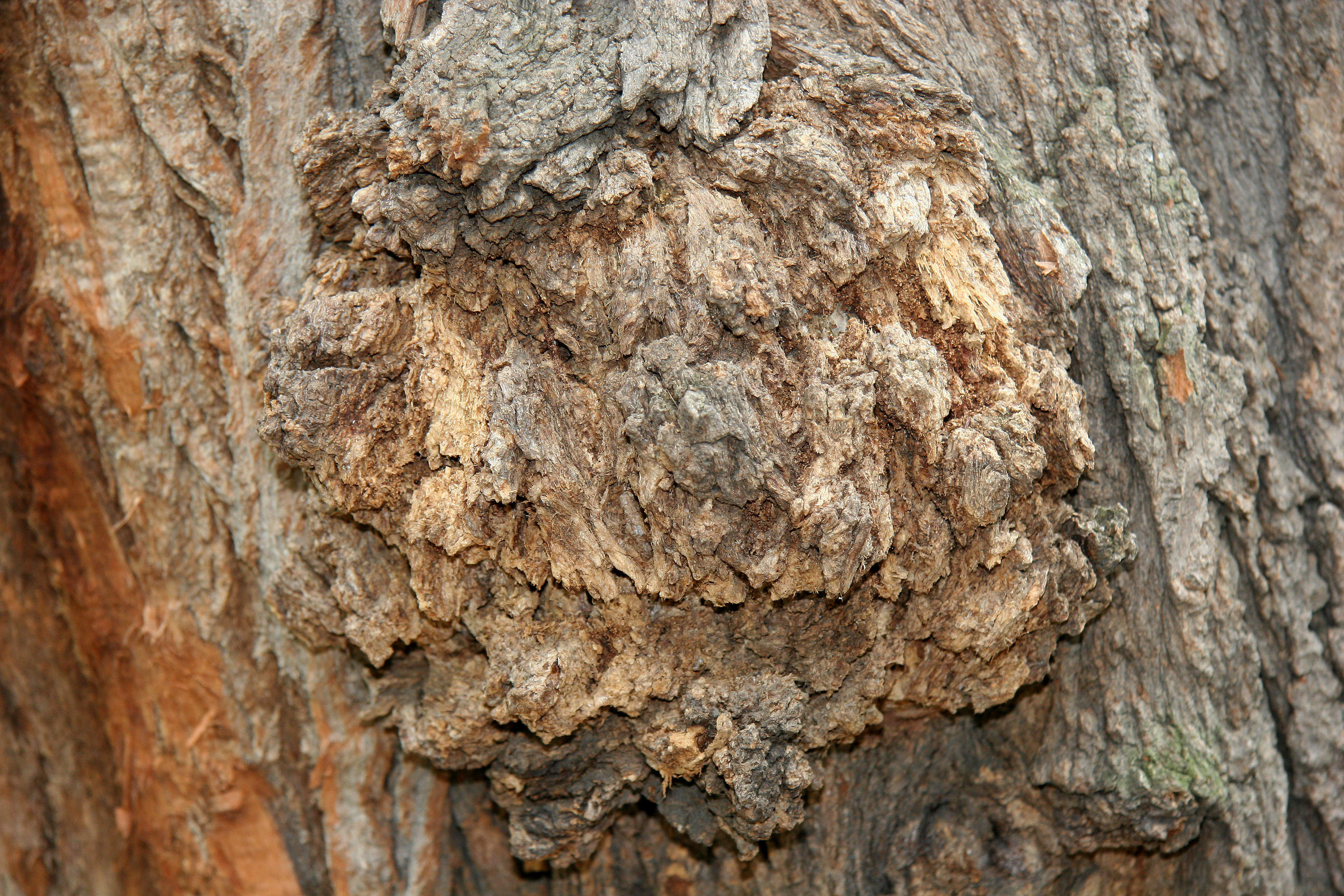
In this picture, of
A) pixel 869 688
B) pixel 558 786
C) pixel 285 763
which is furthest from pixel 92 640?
pixel 869 688

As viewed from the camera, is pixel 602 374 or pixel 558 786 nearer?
pixel 602 374

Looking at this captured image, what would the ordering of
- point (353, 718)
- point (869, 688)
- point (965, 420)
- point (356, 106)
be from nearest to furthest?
point (965, 420) → point (869, 688) → point (356, 106) → point (353, 718)

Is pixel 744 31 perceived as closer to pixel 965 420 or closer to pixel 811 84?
pixel 811 84

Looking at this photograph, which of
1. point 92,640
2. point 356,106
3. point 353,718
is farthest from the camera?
point 92,640

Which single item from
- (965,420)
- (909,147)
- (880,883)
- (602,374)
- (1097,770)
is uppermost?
(909,147)

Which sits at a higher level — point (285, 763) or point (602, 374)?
point (602, 374)
